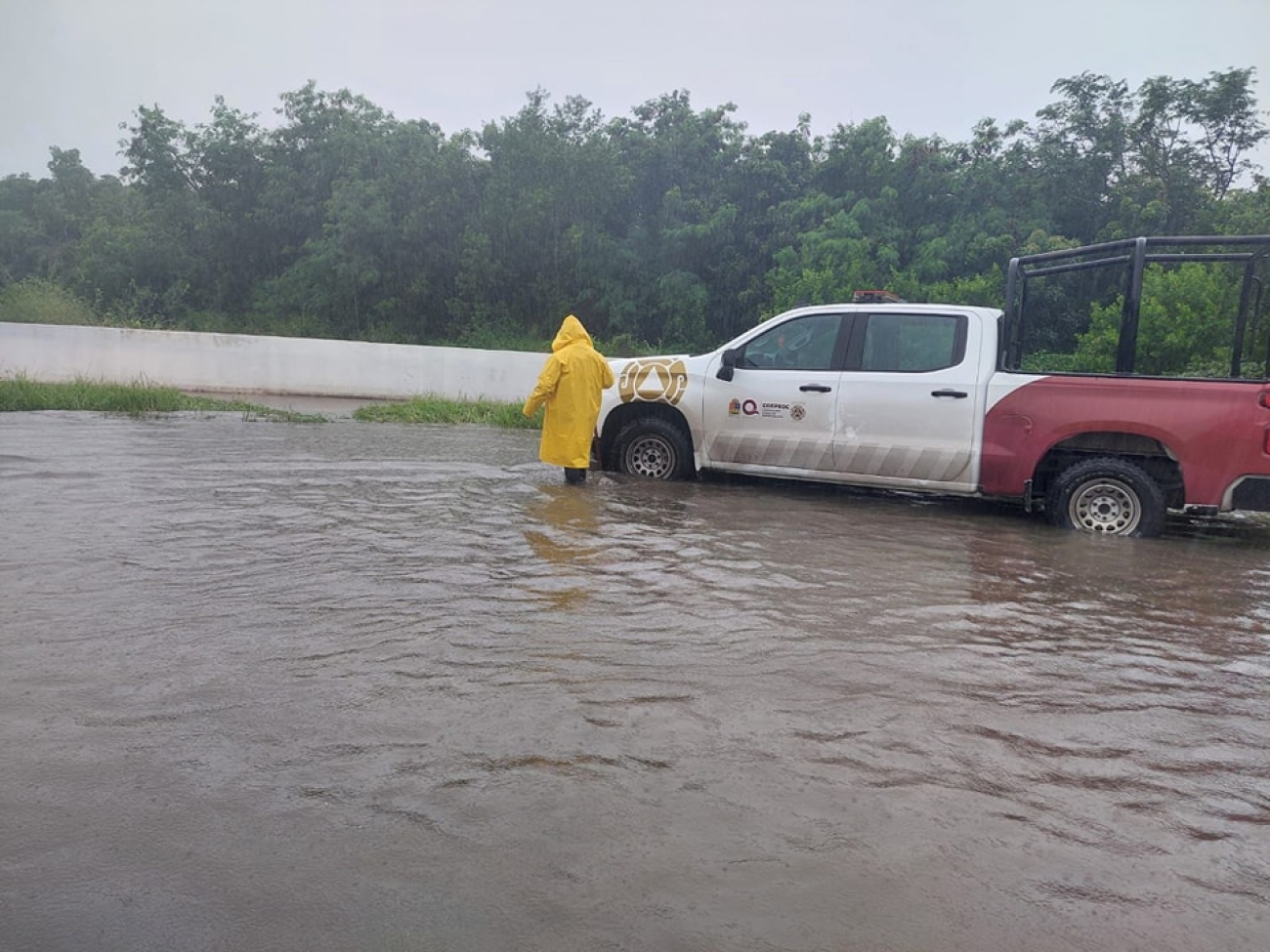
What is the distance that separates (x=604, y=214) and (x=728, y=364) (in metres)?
25.6

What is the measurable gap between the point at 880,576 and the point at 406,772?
12.8 feet

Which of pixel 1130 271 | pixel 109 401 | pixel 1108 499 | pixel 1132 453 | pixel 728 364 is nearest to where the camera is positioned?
pixel 1132 453

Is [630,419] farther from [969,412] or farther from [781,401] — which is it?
[969,412]

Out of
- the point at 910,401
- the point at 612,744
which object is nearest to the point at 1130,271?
the point at 910,401

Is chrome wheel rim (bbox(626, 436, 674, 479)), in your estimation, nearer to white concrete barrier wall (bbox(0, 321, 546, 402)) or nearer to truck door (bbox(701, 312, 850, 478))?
truck door (bbox(701, 312, 850, 478))

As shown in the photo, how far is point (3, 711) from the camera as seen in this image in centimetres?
386

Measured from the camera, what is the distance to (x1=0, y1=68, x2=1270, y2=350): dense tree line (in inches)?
1128

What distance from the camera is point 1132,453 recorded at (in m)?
8.24

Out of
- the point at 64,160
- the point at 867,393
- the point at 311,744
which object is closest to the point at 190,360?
the point at 867,393

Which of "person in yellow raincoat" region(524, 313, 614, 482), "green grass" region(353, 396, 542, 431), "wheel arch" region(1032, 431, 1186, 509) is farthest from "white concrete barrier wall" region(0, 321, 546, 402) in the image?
"wheel arch" region(1032, 431, 1186, 509)

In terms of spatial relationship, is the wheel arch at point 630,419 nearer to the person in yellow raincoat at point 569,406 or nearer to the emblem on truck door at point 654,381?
the emblem on truck door at point 654,381

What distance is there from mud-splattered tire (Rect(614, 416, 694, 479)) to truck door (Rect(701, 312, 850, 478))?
343 mm

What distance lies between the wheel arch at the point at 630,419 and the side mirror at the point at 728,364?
631 mm

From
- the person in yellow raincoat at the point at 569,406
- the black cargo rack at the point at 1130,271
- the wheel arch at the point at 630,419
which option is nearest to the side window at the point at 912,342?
the black cargo rack at the point at 1130,271
